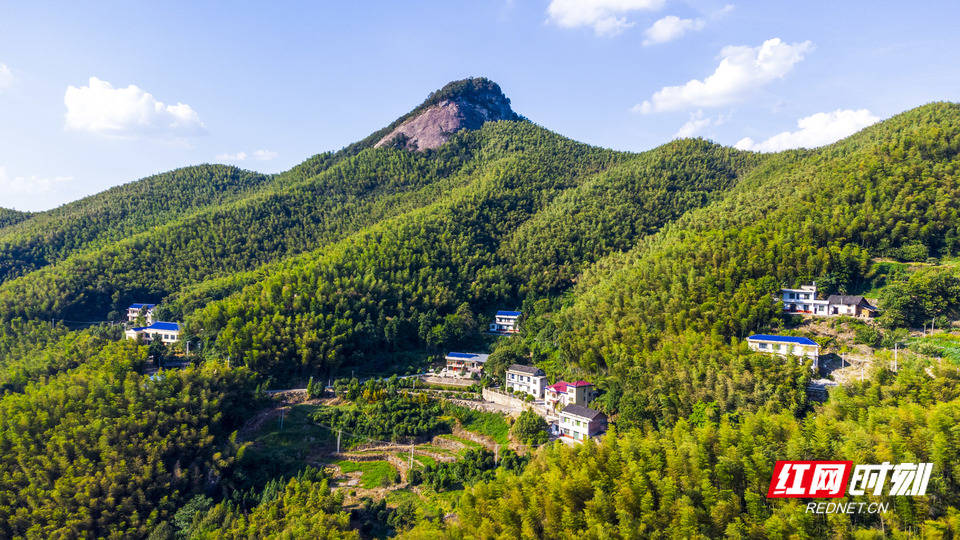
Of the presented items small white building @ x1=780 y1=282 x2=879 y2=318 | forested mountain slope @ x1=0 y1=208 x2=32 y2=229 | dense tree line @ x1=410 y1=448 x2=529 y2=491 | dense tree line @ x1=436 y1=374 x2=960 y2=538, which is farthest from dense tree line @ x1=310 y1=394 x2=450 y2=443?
forested mountain slope @ x1=0 y1=208 x2=32 y2=229

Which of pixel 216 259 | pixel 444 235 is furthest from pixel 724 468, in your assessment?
pixel 216 259

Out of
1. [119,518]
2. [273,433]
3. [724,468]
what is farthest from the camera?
[273,433]

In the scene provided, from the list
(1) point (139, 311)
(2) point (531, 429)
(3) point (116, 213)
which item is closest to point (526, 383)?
(2) point (531, 429)

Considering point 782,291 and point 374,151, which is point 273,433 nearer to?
point 782,291

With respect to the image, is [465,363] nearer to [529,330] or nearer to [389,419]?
[529,330]

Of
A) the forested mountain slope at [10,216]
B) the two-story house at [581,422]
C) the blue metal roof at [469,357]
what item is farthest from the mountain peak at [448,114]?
the two-story house at [581,422]

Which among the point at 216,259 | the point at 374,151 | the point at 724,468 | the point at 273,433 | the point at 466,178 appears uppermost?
the point at 374,151

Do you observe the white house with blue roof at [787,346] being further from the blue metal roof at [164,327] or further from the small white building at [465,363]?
the blue metal roof at [164,327]

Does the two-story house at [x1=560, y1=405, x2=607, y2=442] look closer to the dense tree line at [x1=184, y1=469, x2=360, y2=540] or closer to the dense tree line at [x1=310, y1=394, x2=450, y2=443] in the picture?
→ the dense tree line at [x1=310, y1=394, x2=450, y2=443]
